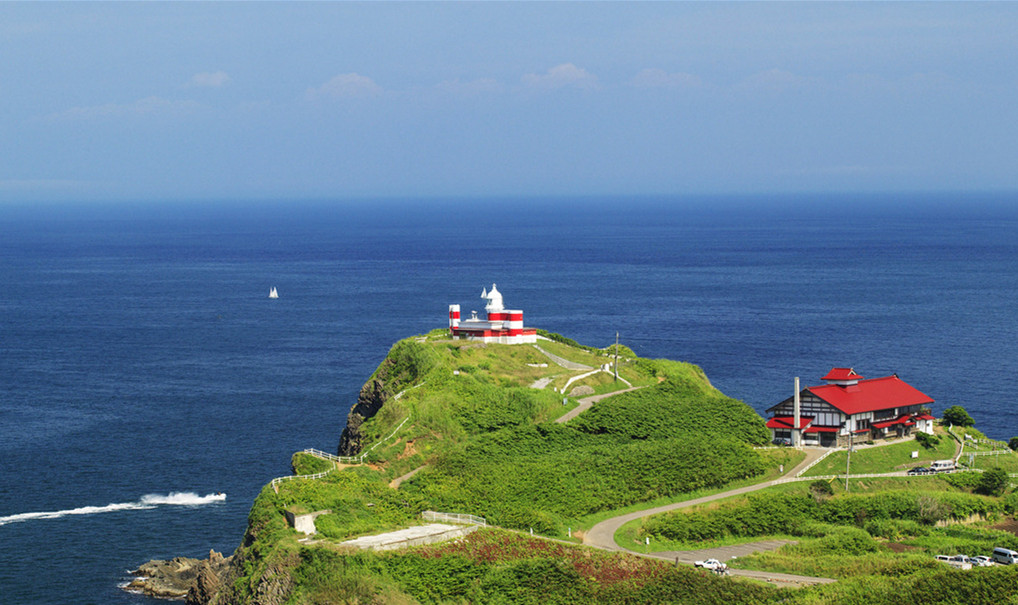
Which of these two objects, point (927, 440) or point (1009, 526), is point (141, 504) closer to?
point (927, 440)

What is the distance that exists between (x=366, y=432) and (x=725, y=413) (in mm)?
24887

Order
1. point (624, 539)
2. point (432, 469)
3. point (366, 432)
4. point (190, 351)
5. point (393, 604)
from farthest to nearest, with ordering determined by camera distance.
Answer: point (190, 351), point (366, 432), point (432, 469), point (624, 539), point (393, 604)

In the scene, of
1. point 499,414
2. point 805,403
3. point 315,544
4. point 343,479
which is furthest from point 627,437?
point 315,544

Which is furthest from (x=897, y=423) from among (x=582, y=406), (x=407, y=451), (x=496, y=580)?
(x=496, y=580)

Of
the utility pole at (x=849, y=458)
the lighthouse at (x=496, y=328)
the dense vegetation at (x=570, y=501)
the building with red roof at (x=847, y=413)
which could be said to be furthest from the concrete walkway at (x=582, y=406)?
the utility pole at (x=849, y=458)

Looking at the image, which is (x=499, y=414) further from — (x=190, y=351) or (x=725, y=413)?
(x=190, y=351)

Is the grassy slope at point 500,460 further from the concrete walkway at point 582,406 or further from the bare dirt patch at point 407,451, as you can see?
the concrete walkway at point 582,406

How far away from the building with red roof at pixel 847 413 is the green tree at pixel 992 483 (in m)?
9.09

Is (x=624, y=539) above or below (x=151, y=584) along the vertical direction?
above

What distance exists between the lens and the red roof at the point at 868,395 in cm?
7800

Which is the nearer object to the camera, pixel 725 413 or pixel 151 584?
pixel 151 584

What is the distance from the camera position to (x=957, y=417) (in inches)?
3287

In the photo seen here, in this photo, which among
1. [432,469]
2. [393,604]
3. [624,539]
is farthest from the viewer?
[432,469]

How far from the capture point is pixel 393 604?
49.8 metres
